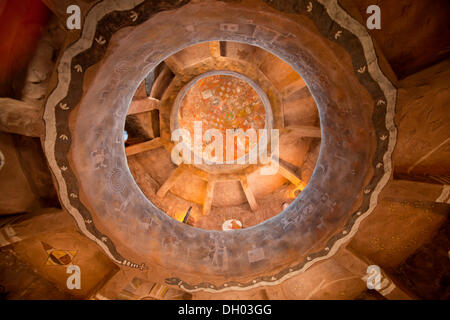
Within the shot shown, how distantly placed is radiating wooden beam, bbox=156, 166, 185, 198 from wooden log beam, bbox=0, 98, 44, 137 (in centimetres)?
510

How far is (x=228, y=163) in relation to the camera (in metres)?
9.75

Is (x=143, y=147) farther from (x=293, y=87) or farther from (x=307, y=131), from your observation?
(x=307, y=131)

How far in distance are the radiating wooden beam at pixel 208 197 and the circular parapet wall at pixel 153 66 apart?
271 cm

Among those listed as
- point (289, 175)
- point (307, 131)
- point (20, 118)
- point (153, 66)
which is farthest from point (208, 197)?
point (20, 118)

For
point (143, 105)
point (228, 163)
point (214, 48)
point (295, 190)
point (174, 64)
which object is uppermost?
point (214, 48)

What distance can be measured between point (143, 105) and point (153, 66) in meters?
2.88

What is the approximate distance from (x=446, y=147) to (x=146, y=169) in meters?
8.33

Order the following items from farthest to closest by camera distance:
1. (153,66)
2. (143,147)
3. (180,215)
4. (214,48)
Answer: (180,215), (143,147), (214,48), (153,66)

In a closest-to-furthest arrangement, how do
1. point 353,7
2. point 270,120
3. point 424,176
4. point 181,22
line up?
point 353,7 → point 181,22 → point 424,176 → point 270,120

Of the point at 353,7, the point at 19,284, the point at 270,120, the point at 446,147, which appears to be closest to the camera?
the point at 353,7

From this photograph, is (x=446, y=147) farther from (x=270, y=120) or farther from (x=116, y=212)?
(x=116, y=212)

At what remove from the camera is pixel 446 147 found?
4691 millimetres

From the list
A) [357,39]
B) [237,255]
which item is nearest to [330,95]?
[357,39]
